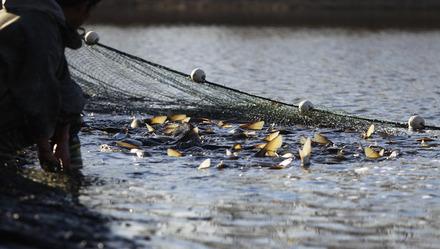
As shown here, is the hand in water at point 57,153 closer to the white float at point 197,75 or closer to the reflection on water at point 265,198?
the reflection on water at point 265,198

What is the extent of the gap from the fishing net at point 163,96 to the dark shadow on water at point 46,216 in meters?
4.14

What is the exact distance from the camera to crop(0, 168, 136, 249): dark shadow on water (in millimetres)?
4590

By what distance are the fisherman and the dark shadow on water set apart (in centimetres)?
23

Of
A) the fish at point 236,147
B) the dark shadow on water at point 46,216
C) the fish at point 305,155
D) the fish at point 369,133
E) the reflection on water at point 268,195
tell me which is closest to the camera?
the dark shadow on water at point 46,216

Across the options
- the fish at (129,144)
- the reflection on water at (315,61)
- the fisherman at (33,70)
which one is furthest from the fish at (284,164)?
the reflection on water at (315,61)

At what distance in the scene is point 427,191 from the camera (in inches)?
267

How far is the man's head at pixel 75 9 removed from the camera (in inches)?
247

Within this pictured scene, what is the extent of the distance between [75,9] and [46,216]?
1.72 meters

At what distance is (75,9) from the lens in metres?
6.30

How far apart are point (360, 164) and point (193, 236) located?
3.05m

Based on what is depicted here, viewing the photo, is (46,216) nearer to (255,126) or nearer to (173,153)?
(173,153)

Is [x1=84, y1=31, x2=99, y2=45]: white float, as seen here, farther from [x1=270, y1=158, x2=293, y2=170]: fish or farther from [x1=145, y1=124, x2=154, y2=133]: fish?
[x1=270, y1=158, x2=293, y2=170]: fish

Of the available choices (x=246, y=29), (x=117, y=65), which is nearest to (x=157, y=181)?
(x=117, y=65)

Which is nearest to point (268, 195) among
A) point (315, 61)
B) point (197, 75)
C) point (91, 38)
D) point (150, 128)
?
point (150, 128)
